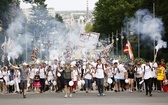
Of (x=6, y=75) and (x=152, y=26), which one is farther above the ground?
(x=152, y=26)

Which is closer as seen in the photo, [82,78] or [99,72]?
[99,72]

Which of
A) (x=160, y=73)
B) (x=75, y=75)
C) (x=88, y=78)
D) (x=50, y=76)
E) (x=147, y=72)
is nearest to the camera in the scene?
(x=147, y=72)

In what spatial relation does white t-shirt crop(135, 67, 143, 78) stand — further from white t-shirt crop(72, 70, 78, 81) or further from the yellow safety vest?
white t-shirt crop(72, 70, 78, 81)

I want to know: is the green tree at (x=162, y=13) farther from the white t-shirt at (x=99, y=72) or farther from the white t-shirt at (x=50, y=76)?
the white t-shirt at (x=99, y=72)

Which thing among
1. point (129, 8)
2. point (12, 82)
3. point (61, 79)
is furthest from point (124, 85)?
point (129, 8)

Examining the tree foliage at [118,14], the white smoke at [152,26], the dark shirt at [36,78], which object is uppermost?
the tree foliage at [118,14]

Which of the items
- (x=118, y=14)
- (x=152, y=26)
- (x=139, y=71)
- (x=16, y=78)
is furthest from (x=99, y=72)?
(x=118, y=14)

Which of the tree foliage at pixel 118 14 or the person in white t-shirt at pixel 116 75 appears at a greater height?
the tree foliage at pixel 118 14

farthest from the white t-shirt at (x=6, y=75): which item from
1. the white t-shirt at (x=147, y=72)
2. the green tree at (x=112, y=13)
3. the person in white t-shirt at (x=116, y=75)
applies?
the green tree at (x=112, y=13)

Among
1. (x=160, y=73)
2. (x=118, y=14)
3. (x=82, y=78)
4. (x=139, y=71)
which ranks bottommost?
(x=82, y=78)

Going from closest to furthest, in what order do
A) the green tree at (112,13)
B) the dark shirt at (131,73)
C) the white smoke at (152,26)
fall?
the dark shirt at (131,73) < the white smoke at (152,26) < the green tree at (112,13)

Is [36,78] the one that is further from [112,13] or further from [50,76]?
[112,13]

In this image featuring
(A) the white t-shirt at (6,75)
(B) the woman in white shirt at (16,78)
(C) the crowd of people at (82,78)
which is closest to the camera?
(C) the crowd of people at (82,78)

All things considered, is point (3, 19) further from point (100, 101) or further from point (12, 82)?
point (100, 101)
